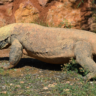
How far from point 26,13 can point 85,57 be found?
3.09m

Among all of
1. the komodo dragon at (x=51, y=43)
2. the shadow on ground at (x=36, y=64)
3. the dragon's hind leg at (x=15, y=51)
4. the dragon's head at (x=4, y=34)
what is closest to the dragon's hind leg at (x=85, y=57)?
the komodo dragon at (x=51, y=43)

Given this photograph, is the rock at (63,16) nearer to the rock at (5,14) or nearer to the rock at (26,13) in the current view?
the rock at (26,13)

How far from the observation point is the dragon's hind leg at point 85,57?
323cm

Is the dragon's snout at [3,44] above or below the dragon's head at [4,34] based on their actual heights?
below

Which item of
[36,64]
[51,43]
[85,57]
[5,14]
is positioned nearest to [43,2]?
[5,14]

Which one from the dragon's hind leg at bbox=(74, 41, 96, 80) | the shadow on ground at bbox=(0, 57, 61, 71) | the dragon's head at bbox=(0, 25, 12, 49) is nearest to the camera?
the dragon's hind leg at bbox=(74, 41, 96, 80)

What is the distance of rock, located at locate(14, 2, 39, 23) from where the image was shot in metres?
5.70

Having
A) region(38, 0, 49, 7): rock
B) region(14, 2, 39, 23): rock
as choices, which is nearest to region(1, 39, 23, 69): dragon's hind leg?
region(14, 2, 39, 23): rock

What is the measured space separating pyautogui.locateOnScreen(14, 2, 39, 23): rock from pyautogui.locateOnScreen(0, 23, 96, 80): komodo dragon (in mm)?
1749

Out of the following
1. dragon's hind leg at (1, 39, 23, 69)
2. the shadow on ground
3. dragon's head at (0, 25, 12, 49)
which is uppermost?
dragon's head at (0, 25, 12, 49)

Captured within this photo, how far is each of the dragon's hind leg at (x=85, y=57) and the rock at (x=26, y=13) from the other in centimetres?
266

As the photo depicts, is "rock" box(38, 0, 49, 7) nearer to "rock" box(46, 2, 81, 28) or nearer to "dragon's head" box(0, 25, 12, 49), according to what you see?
"rock" box(46, 2, 81, 28)

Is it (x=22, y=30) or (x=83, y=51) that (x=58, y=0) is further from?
(x=83, y=51)

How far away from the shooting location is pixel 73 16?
5480mm
